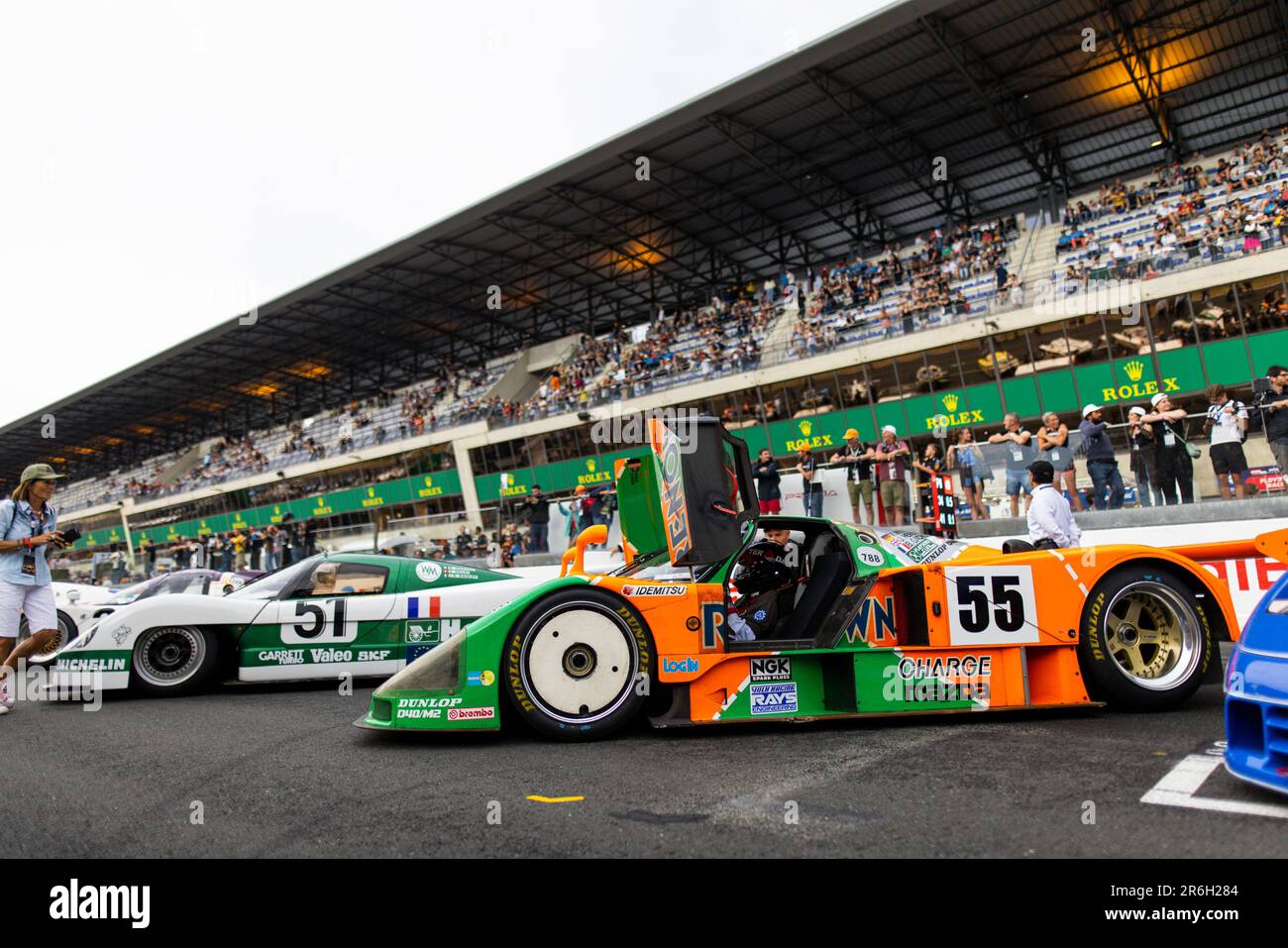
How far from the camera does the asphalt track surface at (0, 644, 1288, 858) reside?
293cm

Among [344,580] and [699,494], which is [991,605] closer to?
[699,494]

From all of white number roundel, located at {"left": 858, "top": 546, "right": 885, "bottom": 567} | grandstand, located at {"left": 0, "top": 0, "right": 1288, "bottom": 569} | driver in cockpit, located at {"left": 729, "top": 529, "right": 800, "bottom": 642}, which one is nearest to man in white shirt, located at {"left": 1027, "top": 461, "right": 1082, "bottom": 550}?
white number roundel, located at {"left": 858, "top": 546, "right": 885, "bottom": 567}

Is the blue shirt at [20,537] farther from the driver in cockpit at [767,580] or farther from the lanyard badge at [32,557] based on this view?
the driver in cockpit at [767,580]

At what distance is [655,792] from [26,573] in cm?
541

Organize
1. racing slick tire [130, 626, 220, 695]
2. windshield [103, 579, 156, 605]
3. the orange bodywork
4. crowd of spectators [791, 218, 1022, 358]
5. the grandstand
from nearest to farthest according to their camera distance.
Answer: the orange bodywork → racing slick tire [130, 626, 220, 695] → windshield [103, 579, 156, 605] → the grandstand → crowd of spectators [791, 218, 1022, 358]

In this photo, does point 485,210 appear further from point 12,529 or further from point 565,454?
A: point 12,529

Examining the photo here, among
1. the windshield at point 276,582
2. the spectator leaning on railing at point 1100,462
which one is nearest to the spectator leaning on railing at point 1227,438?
the spectator leaning on railing at point 1100,462

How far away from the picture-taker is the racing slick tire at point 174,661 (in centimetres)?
729

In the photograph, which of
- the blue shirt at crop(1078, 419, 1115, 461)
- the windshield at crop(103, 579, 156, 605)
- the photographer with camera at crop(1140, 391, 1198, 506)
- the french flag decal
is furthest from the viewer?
the windshield at crop(103, 579, 156, 605)

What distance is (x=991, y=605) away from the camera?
498 cm

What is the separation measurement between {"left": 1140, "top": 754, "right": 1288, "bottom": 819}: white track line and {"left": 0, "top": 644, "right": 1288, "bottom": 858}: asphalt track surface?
0.04 meters

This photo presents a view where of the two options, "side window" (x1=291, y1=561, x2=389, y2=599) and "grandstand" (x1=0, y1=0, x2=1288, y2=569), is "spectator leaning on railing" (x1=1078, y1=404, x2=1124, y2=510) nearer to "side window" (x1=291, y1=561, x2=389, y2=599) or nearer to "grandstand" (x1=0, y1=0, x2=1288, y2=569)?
"side window" (x1=291, y1=561, x2=389, y2=599)

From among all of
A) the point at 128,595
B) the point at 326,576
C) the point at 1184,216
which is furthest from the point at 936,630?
the point at 1184,216
